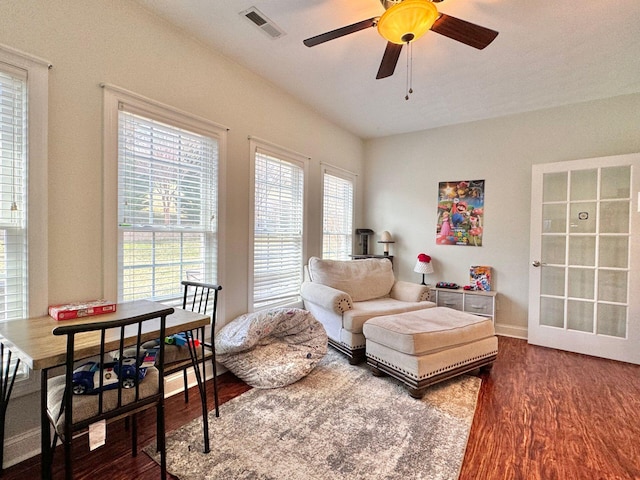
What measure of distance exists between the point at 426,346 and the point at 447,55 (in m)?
2.32

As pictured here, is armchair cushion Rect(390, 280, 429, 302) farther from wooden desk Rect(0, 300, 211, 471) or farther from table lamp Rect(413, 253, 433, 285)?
wooden desk Rect(0, 300, 211, 471)

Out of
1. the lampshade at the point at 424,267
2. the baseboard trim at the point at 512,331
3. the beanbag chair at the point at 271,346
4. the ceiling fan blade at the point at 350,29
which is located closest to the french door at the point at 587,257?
the baseboard trim at the point at 512,331

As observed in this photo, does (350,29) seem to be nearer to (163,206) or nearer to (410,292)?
(163,206)

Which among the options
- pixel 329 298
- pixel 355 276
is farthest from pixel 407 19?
pixel 355 276

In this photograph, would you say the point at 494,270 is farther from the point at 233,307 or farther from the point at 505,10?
the point at 233,307

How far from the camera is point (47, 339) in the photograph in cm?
131

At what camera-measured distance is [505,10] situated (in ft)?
6.61

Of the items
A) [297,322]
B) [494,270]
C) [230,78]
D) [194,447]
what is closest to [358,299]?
[297,322]

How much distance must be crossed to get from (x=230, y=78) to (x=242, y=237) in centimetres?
140

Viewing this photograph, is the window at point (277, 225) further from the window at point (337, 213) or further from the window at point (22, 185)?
the window at point (22, 185)

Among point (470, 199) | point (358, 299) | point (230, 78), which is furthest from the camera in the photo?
point (470, 199)

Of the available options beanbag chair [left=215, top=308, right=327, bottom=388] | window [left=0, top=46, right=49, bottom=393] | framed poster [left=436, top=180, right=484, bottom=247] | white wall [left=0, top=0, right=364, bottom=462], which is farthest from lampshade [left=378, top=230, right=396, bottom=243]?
window [left=0, top=46, right=49, bottom=393]

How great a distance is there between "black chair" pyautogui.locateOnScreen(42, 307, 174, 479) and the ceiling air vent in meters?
2.00

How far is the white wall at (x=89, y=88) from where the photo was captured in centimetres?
169
